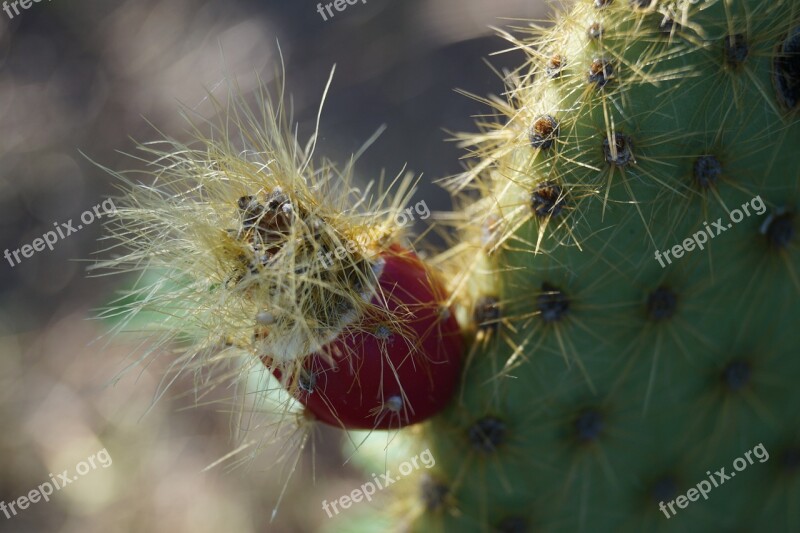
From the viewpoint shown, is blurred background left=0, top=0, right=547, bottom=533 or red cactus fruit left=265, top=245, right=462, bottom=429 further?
blurred background left=0, top=0, right=547, bottom=533

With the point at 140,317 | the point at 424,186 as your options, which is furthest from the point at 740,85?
the point at 424,186

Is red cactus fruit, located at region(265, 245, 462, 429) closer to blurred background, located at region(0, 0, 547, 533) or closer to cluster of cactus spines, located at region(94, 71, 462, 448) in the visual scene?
cluster of cactus spines, located at region(94, 71, 462, 448)

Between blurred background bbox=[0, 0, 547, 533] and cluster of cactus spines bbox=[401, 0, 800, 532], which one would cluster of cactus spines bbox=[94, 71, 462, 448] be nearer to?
cluster of cactus spines bbox=[401, 0, 800, 532]

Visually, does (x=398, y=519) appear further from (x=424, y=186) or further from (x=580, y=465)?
(x=424, y=186)

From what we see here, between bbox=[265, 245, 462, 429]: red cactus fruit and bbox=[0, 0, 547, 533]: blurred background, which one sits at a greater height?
bbox=[0, 0, 547, 533]: blurred background

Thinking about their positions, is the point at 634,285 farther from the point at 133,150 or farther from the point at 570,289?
the point at 133,150

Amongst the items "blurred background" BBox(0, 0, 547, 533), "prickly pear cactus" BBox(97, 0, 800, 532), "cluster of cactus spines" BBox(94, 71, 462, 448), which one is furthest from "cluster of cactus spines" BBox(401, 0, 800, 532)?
"blurred background" BBox(0, 0, 547, 533)
